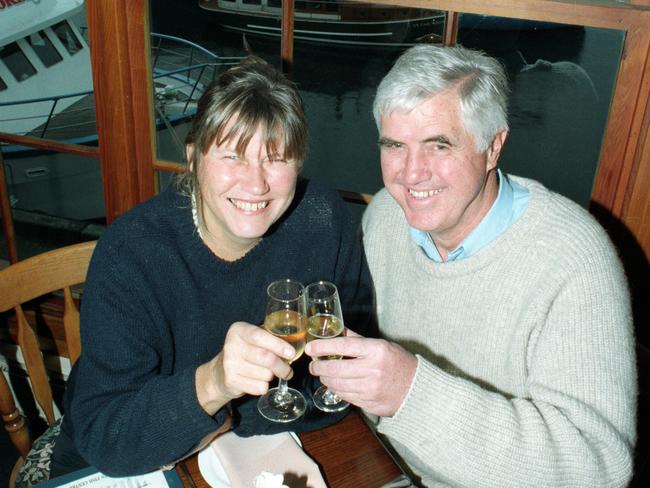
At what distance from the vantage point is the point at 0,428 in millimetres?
2531

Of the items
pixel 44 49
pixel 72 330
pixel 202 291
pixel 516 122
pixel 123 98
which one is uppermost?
pixel 123 98

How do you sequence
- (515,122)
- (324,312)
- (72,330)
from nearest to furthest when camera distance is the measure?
(324,312)
(72,330)
(515,122)

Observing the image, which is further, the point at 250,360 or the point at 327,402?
the point at 327,402

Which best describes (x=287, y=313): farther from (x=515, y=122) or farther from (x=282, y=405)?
(x=515, y=122)

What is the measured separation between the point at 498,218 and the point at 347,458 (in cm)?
72

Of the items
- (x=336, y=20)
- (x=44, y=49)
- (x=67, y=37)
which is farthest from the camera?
(x=67, y=37)

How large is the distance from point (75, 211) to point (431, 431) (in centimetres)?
576

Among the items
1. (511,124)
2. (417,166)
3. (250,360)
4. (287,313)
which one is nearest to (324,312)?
(287,313)

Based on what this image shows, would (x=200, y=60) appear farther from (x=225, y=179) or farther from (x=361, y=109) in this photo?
(x=361, y=109)

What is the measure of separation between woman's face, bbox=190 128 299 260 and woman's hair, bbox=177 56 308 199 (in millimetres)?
17

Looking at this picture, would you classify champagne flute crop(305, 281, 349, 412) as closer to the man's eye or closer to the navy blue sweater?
the navy blue sweater

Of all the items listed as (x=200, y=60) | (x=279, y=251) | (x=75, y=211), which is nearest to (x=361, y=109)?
(x=75, y=211)

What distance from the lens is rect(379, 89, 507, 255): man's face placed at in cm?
137

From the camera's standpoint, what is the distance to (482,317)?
1477mm
